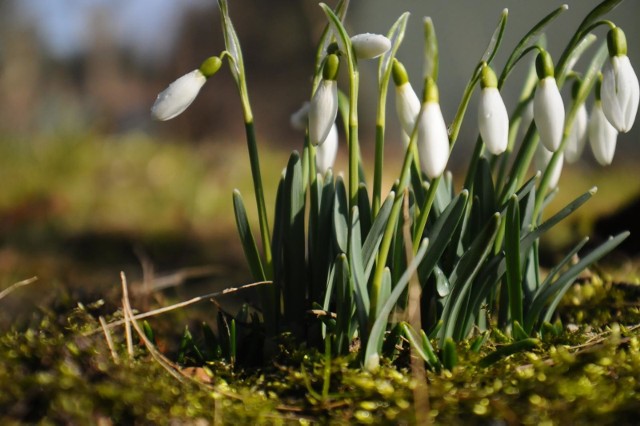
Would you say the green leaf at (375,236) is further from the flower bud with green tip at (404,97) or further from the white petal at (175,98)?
the white petal at (175,98)

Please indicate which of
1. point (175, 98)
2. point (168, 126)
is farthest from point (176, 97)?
point (168, 126)

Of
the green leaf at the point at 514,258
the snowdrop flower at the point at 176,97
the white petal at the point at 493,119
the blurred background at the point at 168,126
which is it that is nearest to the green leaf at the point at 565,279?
the green leaf at the point at 514,258

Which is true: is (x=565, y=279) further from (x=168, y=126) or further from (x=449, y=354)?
(x=168, y=126)

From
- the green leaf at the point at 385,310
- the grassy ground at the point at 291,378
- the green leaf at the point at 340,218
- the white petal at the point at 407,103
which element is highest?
the white petal at the point at 407,103

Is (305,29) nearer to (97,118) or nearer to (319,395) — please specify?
(97,118)

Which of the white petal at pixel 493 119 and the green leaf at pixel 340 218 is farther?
the green leaf at pixel 340 218

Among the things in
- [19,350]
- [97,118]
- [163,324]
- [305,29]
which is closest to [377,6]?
[305,29]

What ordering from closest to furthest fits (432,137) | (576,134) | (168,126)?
(432,137) < (576,134) < (168,126)
